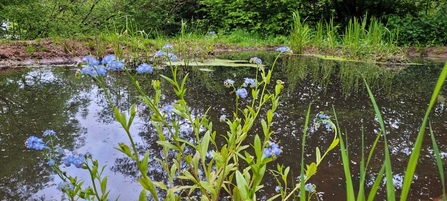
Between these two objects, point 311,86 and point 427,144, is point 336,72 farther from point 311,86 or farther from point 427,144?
point 427,144

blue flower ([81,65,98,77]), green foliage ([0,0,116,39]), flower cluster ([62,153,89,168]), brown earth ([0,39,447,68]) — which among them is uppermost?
green foliage ([0,0,116,39])

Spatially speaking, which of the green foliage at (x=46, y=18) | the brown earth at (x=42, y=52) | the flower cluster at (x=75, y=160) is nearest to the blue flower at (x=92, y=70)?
the flower cluster at (x=75, y=160)

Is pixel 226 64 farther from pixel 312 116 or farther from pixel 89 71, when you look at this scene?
pixel 89 71

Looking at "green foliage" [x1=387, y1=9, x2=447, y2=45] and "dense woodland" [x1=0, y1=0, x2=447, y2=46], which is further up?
"dense woodland" [x1=0, y1=0, x2=447, y2=46]

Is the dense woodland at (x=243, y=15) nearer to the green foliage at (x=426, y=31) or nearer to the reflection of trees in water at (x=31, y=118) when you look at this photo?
the green foliage at (x=426, y=31)

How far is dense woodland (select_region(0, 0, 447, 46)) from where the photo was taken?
747 cm

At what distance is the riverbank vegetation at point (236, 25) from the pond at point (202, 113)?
137 centimetres

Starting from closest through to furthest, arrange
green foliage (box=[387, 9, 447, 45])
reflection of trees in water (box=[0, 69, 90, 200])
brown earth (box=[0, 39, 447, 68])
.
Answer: reflection of trees in water (box=[0, 69, 90, 200])
brown earth (box=[0, 39, 447, 68])
green foliage (box=[387, 9, 447, 45])

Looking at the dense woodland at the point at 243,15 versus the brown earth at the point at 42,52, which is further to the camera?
the dense woodland at the point at 243,15

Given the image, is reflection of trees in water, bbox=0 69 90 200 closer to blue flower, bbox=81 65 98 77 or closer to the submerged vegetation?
the submerged vegetation

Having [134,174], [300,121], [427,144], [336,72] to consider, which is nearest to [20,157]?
[134,174]

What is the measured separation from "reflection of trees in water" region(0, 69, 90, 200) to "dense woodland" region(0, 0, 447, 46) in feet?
11.9

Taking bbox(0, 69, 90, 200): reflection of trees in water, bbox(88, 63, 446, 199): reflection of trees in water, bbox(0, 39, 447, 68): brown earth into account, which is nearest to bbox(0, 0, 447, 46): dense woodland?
bbox(0, 39, 447, 68): brown earth

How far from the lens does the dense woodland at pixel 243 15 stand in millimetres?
7473
